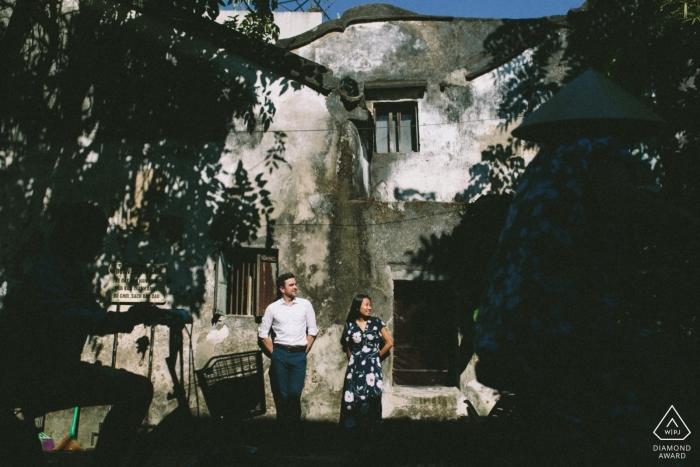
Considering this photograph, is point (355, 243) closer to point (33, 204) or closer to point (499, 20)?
point (33, 204)

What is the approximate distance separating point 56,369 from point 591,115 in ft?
8.59

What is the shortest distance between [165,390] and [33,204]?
343cm

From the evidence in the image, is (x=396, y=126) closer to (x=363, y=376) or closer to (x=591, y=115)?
(x=363, y=376)

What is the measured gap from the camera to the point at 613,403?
1.63 m

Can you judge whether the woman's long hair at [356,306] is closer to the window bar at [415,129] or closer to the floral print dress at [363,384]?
the floral print dress at [363,384]

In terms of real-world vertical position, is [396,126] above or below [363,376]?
above

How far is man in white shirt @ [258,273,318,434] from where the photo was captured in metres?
6.41

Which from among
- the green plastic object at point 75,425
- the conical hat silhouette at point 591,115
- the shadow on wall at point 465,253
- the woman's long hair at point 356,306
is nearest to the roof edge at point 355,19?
the shadow on wall at point 465,253

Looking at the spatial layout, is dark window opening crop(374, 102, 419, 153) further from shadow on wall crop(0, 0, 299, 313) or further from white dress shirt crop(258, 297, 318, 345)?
white dress shirt crop(258, 297, 318, 345)

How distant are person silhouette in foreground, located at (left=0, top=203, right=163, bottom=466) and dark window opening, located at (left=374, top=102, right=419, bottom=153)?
928cm

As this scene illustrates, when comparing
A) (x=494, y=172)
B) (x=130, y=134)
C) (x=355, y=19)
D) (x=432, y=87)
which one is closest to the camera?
(x=130, y=134)

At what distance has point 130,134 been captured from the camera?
7.99 meters

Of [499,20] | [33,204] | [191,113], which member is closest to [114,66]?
[191,113]

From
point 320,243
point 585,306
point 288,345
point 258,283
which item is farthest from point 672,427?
point 258,283
